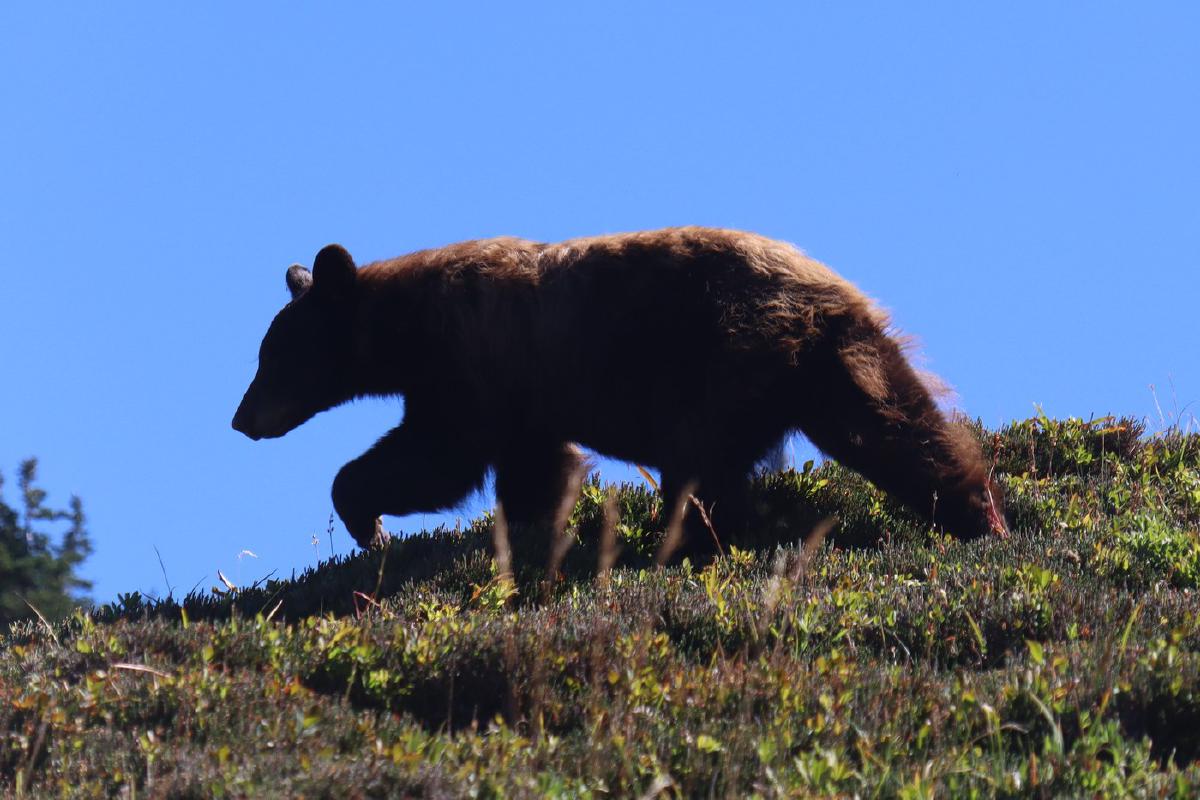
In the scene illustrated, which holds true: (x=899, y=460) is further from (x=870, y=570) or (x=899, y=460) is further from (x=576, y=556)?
(x=576, y=556)

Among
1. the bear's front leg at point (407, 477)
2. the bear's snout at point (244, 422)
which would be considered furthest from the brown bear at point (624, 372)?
the bear's snout at point (244, 422)

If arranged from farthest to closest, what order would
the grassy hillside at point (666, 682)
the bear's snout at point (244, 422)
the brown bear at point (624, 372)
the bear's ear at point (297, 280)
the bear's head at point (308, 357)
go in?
the bear's ear at point (297, 280)
the bear's snout at point (244, 422)
the bear's head at point (308, 357)
the brown bear at point (624, 372)
the grassy hillside at point (666, 682)

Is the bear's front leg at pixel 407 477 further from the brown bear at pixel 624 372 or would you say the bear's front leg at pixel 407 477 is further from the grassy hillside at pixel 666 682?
the grassy hillside at pixel 666 682

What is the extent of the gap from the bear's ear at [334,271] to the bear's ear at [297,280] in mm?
886

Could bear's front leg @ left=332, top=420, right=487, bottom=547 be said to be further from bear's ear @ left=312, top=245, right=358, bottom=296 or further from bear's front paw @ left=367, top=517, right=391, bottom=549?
bear's ear @ left=312, top=245, right=358, bottom=296

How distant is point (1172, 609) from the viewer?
5.16 metres

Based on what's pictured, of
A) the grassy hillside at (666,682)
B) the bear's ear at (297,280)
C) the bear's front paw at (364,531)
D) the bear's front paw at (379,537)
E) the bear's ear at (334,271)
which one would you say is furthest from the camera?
the bear's ear at (297,280)

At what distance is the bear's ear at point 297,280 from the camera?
954cm

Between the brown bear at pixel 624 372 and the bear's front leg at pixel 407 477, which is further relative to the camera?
the bear's front leg at pixel 407 477

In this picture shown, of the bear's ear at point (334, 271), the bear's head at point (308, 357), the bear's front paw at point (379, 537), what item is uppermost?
the bear's ear at point (334, 271)

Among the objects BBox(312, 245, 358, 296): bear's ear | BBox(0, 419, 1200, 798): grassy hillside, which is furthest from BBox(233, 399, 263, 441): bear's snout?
BBox(0, 419, 1200, 798): grassy hillside

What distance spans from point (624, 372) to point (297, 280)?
332cm

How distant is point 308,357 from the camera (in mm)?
8883

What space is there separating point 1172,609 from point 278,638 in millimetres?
3366
